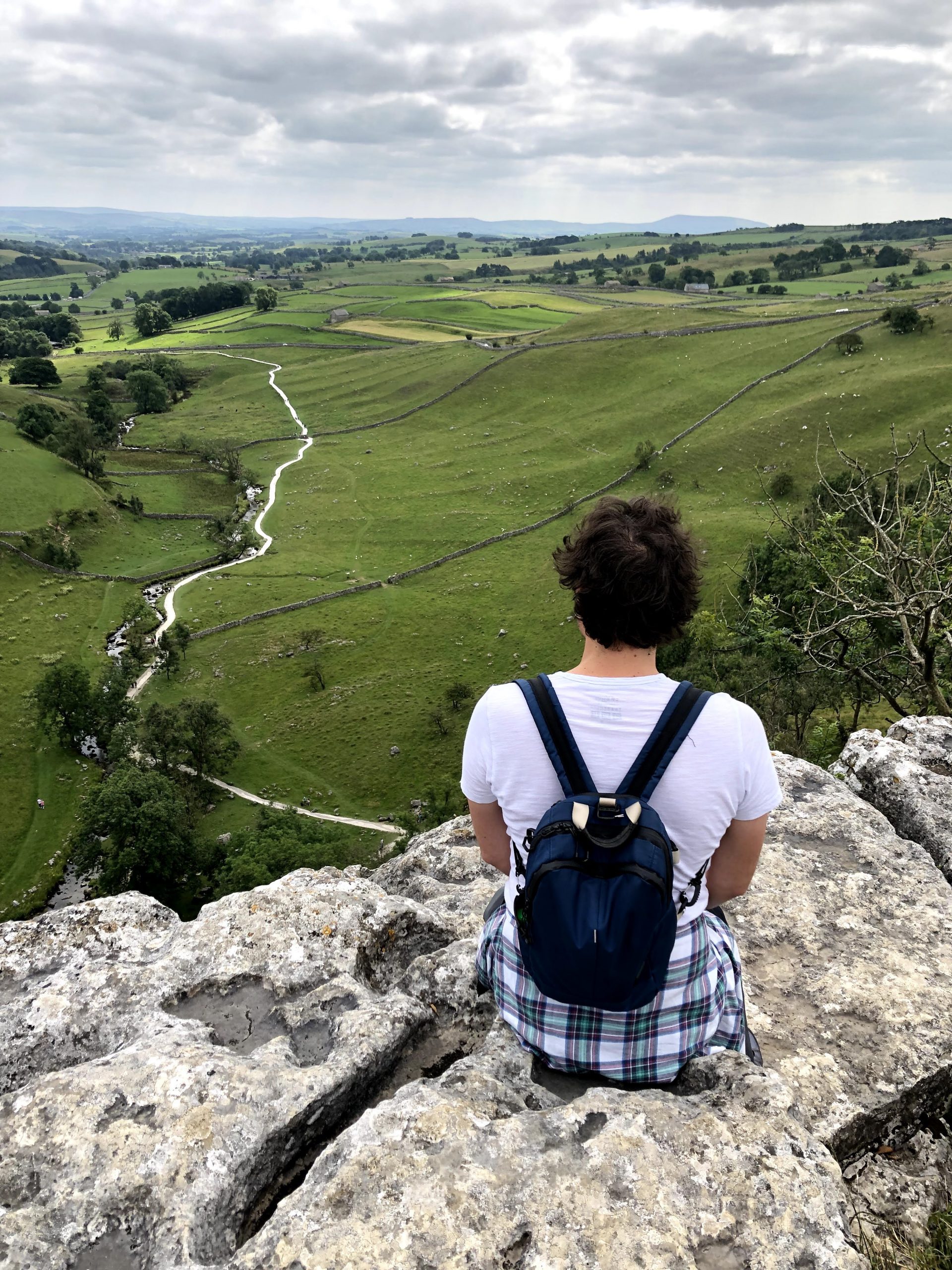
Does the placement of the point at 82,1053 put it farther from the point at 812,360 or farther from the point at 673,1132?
the point at 812,360

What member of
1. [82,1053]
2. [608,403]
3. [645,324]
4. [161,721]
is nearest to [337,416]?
[608,403]

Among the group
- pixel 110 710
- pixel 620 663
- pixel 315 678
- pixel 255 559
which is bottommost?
pixel 110 710

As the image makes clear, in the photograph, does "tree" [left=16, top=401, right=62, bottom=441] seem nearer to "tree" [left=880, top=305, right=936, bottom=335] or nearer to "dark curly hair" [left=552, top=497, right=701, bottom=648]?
"dark curly hair" [left=552, top=497, right=701, bottom=648]

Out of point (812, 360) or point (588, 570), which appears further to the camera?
point (812, 360)

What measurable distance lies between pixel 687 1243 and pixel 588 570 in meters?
4.03


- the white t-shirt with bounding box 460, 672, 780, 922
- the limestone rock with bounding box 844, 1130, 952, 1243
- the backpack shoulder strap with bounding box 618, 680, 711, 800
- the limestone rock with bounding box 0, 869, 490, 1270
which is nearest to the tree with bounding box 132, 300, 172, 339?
the limestone rock with bounding box 0, 869, 490, 1270

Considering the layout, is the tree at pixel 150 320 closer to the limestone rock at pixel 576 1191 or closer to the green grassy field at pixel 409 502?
the green grassy field at pixel 409 502

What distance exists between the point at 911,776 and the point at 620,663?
894cm

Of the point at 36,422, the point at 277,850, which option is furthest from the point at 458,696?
the point at 36,422

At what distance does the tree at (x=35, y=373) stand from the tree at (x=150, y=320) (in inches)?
2207

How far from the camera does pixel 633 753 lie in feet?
13.6

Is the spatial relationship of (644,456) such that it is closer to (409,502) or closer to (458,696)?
(409,502)

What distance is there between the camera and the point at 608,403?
9581 centimetres

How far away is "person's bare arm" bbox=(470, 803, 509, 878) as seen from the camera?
491cm
